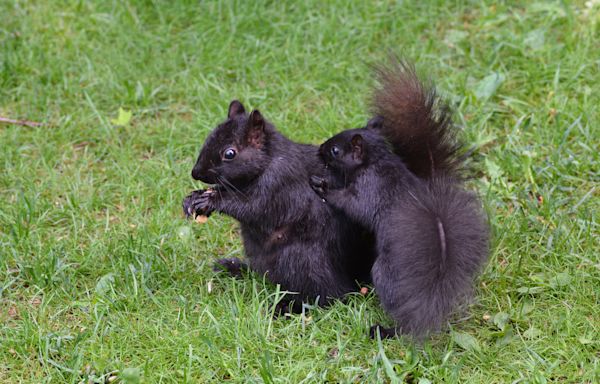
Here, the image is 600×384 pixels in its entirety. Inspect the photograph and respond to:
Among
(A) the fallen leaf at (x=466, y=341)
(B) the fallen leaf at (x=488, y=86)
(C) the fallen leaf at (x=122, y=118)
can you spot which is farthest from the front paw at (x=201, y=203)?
(B) the fallen leaf at (x=488, y=86)

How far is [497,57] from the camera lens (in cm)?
539

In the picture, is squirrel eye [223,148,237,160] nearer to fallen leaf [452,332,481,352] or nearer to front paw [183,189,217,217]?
front paw [183,189,217,217]

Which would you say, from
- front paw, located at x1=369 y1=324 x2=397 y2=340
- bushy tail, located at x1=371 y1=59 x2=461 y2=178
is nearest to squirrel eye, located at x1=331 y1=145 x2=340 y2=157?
bushy tail, located at x1=371 y1=59 x2=461 y2=178

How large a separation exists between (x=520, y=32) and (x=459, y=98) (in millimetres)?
826

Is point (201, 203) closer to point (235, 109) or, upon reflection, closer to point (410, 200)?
point (235, 109)

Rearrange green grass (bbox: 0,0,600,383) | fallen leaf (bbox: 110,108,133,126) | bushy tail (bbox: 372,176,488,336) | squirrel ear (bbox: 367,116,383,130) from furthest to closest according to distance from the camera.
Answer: fallen leaf (bbox: 110,108,133,126) < squirrel ear (bbox: 367,116,383,130) < green grass (bbox: 0,0,600,383) < bushy tail (bbox: 372,176,488,336)

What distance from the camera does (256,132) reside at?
373 cm

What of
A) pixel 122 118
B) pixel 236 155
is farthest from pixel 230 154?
pixel 122 118

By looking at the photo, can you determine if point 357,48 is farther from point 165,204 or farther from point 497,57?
point 165,204

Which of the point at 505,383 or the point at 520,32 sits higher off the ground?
the point at 520,32

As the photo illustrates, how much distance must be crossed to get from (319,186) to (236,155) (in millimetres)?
376

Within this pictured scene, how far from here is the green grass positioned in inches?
137

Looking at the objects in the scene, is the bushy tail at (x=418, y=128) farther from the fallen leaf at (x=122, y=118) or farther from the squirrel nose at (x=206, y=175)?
the fallen leaf at (x=122, y=118)

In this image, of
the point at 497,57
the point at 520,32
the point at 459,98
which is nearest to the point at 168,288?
the point at 459,98
